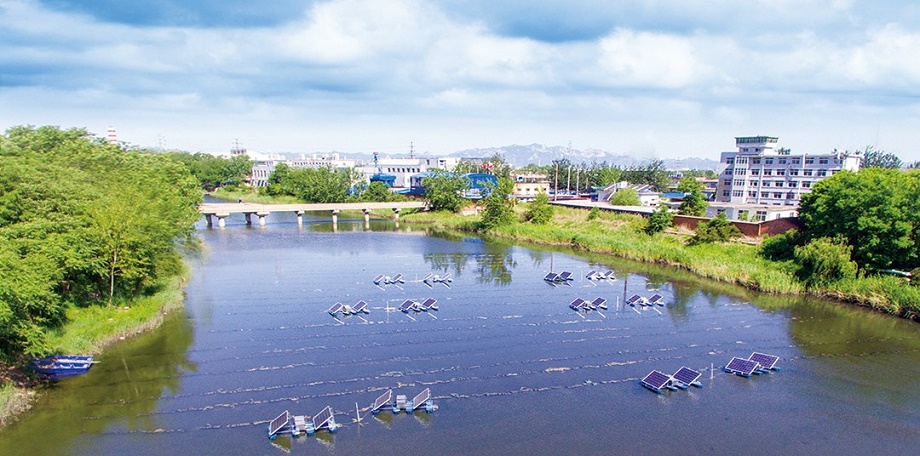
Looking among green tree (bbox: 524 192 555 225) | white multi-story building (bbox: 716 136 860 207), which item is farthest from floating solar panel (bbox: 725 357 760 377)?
white multi-story building (bbox: 716 136 860 207)

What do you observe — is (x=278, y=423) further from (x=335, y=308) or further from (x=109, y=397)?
(x=335, y=308)

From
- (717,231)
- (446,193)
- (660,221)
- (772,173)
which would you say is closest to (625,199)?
(660,221)

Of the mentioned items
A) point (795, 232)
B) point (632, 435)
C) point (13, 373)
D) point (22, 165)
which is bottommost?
point (632, 435)

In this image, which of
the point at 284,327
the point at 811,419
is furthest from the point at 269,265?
the point at 811,419

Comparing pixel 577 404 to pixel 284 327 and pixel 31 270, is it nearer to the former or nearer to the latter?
pixel 284 327

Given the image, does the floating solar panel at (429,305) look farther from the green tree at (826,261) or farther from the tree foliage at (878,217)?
the tree foliage at (878,217)

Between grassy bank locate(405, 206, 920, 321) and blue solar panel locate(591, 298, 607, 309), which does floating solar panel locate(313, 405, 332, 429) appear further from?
grassy bank locate(405, 206, 920, 321)
